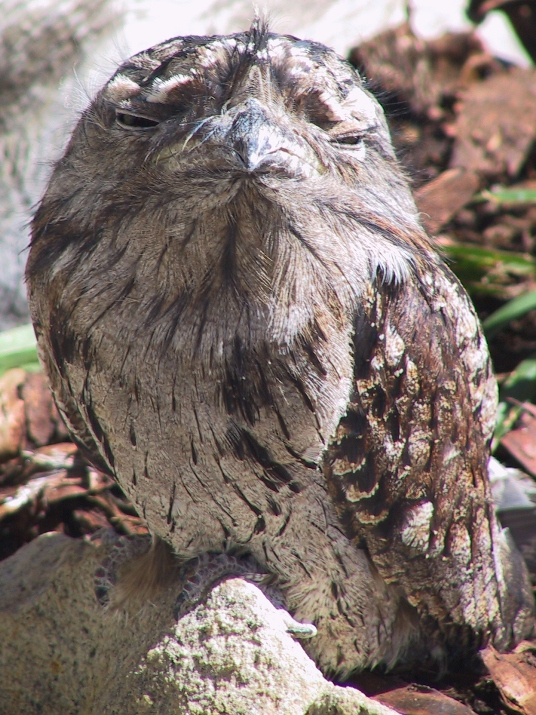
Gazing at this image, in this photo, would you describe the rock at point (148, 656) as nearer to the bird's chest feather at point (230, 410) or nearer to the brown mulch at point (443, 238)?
the bird's chest feather at point (230, 410)

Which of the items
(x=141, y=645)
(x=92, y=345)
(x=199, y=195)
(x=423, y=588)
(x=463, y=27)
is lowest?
(x=423, y=588)

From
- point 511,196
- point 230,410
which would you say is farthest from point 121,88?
point 511,196

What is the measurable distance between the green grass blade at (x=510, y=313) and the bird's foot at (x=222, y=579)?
2114mm

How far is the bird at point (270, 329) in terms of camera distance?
6.37 feet

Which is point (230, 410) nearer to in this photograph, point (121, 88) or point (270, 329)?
point (270, 329)

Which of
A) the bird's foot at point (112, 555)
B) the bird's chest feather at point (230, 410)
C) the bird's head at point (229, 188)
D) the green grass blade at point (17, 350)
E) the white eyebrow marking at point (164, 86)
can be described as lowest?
the bird's foot at point (112, 555)

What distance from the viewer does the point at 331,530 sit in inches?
91.5

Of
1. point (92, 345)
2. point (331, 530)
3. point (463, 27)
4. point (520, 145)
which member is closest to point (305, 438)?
point (331, 530)

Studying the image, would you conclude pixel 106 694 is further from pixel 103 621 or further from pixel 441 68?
pixel 441 68

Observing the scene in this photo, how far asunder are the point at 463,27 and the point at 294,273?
451 cm

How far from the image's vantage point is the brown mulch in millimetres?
2670

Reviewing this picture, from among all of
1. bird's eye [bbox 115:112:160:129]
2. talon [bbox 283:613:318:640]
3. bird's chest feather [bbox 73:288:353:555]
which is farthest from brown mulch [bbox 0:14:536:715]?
bird's eye [bbox 115:112:160:129]

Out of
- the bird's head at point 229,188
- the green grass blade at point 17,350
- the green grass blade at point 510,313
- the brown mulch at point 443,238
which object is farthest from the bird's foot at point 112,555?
the green grass blade at point 510,313

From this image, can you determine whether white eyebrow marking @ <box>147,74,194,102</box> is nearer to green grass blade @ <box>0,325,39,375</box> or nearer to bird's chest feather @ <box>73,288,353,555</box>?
bird's chest feather @ <box>73,288,353,555</box>
